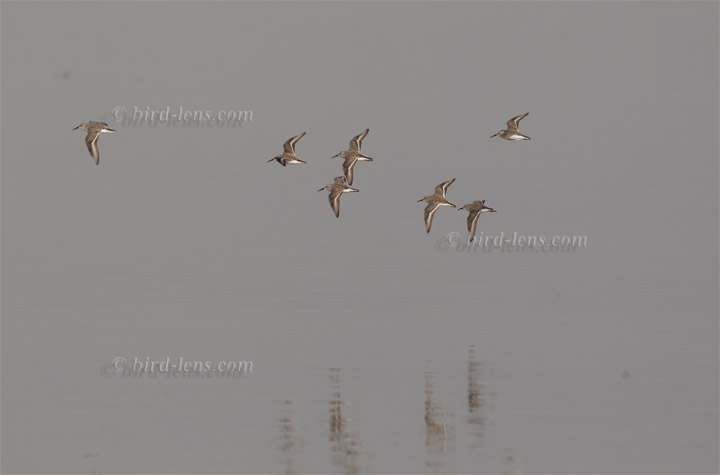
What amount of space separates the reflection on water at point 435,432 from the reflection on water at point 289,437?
5.85ft

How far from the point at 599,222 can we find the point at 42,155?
1057 inches

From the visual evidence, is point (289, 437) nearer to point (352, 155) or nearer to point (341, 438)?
point (341, 438)

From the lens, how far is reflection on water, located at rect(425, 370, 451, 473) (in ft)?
71.2

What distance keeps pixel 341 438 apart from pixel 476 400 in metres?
2.81

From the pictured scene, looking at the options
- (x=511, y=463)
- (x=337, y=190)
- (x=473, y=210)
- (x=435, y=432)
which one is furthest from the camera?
(x=473, y=210)

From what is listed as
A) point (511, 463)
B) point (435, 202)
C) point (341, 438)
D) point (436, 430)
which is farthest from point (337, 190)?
point (511, 463)

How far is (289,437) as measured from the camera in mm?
22672

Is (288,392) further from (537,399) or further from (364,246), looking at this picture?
(364,246)

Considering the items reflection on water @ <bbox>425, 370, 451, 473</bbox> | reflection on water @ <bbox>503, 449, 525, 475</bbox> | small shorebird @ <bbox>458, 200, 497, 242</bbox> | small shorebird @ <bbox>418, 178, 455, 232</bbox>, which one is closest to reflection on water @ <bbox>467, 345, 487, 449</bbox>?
reflection on water @ <bbox>425, 370, 451, 473</bbox>

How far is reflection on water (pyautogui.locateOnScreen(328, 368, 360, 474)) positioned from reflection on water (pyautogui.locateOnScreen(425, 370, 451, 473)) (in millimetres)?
1002

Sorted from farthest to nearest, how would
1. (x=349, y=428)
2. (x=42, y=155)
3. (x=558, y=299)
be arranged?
(x=42, y=155)
(x=558, y=299)
(x=349, y=428)

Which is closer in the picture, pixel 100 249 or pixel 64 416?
pixel 64 416

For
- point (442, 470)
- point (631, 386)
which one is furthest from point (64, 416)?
point (631, 386)

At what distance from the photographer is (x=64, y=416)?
2362 centimetres
